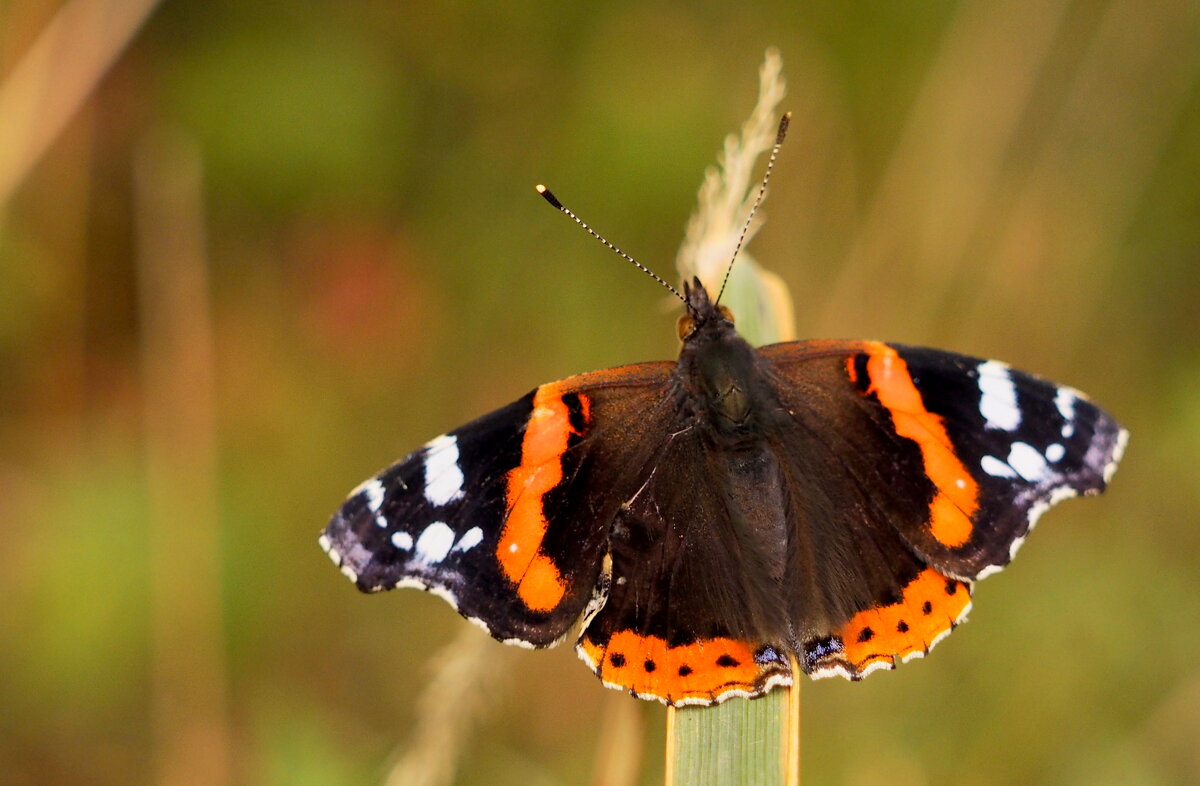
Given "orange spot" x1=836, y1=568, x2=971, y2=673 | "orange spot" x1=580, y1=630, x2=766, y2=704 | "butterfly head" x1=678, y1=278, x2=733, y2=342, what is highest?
"butterfly head" x1=678, y1=278, x2=733, y2=342

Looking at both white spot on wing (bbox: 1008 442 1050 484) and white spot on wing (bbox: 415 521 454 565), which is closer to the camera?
white spot on wing (bbox: 415 521 454 565)

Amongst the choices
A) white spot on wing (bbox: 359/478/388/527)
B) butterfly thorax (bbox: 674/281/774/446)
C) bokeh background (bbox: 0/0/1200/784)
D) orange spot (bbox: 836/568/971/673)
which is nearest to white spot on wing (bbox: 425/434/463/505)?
white spot on wing (bbox: 359/478/388/527)

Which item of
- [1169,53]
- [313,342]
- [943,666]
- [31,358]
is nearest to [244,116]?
[313,342]

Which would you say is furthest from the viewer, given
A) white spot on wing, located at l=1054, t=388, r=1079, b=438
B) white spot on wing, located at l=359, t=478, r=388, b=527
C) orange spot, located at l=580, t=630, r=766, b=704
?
white spot on wing, located at l=1054, t=388, r=1079, b=438

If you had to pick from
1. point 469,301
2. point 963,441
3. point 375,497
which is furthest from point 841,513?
point 469,301

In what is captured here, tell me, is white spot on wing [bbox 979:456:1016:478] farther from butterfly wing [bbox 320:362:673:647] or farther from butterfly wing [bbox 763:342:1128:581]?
butterfly wing [bbox 320:362:673:647]

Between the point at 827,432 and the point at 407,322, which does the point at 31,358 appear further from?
the point at 827,432

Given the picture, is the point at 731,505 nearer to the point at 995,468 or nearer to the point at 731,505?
the point at 731,505

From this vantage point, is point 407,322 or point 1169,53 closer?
point 1169,53
